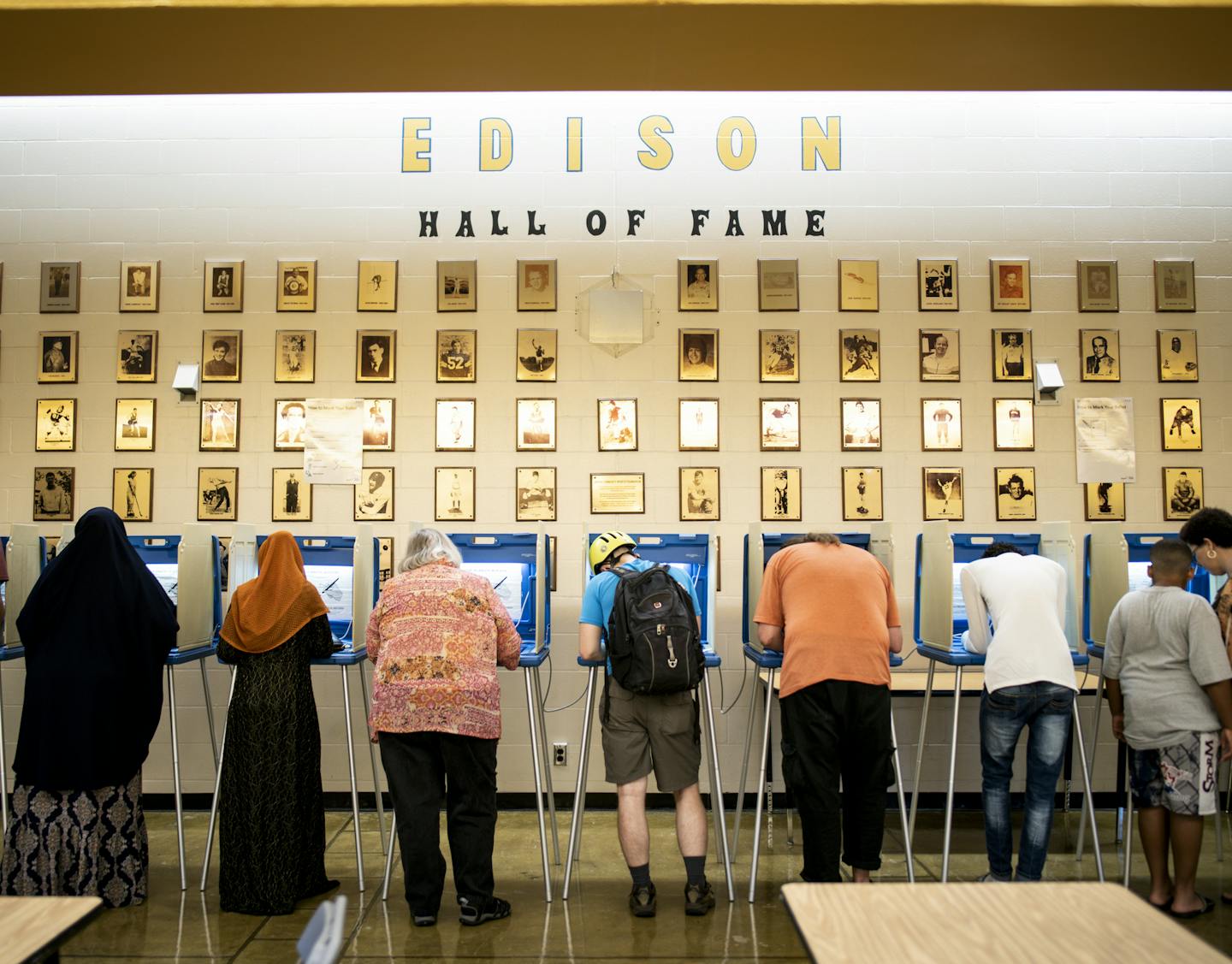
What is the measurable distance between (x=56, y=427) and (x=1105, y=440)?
5.31 metres

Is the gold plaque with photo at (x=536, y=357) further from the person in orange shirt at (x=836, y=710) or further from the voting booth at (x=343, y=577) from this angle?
the person in orange shirt at (x=836, y=710)

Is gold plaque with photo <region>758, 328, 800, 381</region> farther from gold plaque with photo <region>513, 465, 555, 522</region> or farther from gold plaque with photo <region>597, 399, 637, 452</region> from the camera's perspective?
gold plaque with photo <region>513, 465, 555, 522</region>

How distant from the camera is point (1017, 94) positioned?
5.11 meters

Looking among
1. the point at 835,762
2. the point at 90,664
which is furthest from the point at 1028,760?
the point at 90,664

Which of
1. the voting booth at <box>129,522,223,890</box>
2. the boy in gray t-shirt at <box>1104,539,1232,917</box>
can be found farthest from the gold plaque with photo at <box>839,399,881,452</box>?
the voting booth at <box>129,522,223,890</box>

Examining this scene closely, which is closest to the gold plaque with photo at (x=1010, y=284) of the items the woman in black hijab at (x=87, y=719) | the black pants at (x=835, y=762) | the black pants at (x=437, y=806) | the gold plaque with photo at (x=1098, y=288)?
the gold plaque with photo at (x=1098, y=288)

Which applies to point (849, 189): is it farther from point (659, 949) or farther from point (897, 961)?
point (897, 961)

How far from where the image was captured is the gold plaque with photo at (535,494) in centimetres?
496

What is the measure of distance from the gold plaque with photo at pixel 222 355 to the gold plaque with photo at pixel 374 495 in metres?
0.83

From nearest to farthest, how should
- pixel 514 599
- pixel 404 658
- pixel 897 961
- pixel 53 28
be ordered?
1. pixel 897 961
2. pixel 404 658
3. pixel 53 28
4. pixel 514 599

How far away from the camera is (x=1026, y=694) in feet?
11.2

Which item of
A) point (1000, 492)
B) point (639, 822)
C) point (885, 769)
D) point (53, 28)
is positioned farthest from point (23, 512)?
point (1000, 492)

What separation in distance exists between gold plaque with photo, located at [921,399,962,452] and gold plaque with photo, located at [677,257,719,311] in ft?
3.92

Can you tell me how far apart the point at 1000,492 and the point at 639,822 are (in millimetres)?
2665
